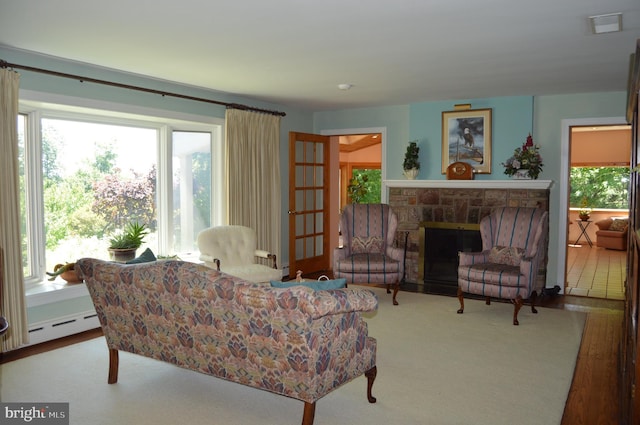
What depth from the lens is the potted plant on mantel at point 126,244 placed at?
5.13 metres

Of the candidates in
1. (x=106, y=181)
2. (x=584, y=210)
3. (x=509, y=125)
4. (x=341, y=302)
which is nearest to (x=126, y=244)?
(x=106, y=181)

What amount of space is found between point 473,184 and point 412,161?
0.87m

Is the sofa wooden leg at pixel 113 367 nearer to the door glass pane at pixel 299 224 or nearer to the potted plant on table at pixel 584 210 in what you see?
the door glass pane at pixel 299 224

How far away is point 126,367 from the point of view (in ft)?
12.6

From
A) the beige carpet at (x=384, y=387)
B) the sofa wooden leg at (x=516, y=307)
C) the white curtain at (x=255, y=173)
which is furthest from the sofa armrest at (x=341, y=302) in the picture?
the white curtain at (x=255, y=173)

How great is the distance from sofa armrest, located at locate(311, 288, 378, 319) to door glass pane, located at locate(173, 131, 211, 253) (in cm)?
375

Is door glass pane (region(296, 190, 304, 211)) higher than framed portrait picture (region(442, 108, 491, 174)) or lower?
lower

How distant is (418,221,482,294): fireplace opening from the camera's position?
6.86m

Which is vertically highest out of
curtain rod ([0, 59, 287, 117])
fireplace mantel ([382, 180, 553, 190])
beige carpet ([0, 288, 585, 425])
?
curtain rod ([0, 59, 287, 117])

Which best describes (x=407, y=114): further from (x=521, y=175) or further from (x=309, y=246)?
(x=309, y=246)

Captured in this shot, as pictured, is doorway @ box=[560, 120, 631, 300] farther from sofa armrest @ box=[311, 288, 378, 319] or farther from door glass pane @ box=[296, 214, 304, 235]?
sofa armrest @ box=[311, 288, 378, 319]

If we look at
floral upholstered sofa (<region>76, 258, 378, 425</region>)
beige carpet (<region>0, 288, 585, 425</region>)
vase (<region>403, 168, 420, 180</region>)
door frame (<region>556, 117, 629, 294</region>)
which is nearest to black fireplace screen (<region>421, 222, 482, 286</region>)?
vase (<region>403, 168, 420, 180</region>)

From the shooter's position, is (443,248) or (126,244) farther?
(443,248)

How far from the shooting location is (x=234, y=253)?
5766 millimetres
